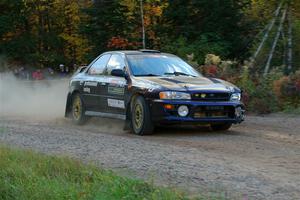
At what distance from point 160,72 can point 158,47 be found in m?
20.0

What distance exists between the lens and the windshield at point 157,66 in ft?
41.4

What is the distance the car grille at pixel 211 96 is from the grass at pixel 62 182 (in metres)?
3.68

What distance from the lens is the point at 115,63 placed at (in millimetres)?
13219

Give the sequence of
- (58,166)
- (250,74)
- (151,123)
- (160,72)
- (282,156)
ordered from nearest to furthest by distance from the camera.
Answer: (58,166)
(282,156)
(151,123)
(160,72)
(250,74)

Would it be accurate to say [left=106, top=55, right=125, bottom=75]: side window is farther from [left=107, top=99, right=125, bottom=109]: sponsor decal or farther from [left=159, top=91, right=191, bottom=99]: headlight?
[left=159, top=91, right=191, bottom=99]: headlight

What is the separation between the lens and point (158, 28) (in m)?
32.9

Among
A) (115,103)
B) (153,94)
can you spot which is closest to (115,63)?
(115,103)

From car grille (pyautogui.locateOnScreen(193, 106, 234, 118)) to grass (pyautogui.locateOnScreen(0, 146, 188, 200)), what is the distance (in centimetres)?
366

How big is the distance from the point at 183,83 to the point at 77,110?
3.37 metres

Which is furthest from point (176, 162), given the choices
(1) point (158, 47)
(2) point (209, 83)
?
(1) point (158, 47)

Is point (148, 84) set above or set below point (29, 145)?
above

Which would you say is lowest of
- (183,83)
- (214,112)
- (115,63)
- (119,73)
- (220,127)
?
(220,127)

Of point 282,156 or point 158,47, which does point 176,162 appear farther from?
point 158,47

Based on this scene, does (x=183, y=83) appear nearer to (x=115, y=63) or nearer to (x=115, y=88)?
(x=115, y=88)
